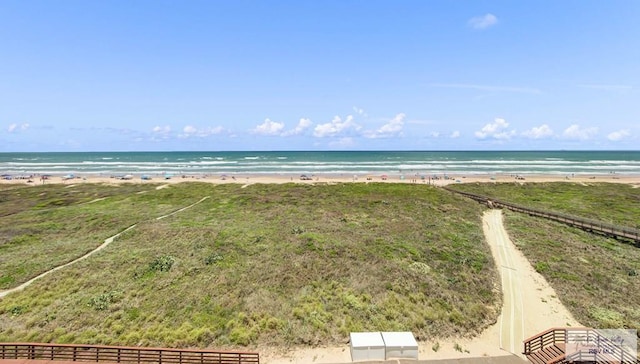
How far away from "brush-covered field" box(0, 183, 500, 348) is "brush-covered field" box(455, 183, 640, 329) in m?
4.82

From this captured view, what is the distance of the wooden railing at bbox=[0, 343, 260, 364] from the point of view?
1480 cm

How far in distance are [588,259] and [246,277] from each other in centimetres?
3182

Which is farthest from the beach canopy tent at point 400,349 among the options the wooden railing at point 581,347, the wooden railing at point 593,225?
the wooden railing at point 593,225

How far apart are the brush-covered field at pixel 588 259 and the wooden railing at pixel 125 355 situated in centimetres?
2175

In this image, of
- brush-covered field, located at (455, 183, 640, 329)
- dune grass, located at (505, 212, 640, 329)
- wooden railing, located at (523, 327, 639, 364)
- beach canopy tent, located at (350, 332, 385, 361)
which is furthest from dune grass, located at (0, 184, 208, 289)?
brush-covered field, located at (455, 183, 640, 329)

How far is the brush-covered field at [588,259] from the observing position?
20.5 metres

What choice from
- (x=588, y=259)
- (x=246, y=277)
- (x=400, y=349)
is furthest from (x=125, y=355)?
(x=588, y=259)

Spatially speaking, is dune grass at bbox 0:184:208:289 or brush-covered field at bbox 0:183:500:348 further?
dune grass at bbox 0:184:208:289

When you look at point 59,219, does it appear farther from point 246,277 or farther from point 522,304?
point 522,304

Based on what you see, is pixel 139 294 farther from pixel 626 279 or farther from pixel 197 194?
pixel 197 194

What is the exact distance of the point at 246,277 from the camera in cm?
2397

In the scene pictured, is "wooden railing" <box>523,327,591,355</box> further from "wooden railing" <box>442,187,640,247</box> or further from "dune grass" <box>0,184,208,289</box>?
"dune grass" <box>0,184,208,289</box>

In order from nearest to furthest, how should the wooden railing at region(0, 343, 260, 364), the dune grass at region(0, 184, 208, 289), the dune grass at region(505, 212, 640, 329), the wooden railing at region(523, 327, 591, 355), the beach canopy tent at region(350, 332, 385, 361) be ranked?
the wooden railing at region(0, 343, 260, 364)
the beach canopy tent at region(350, 332, 385, 361)
the wooden railing at region(523, 327, 591, 355)
the dune grass at region(505, 212, 640, 329)
the dune grass at region(0, 184, 208, 289)

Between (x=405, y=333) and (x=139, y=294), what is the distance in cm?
1817
